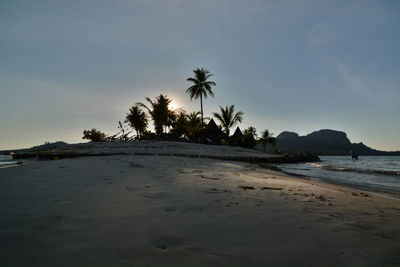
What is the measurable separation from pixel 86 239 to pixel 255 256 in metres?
1.22

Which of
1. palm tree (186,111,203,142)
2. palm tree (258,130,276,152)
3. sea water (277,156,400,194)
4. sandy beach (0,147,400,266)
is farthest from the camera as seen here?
palm tree (258,130,276,152)

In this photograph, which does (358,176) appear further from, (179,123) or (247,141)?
(179,123)

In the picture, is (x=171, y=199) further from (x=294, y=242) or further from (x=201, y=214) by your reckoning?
(x=294, y=242)

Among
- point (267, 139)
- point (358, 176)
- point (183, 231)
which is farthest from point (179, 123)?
point (183, 231)

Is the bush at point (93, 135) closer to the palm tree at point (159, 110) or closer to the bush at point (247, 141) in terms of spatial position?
the palm tree at point (159, 110)

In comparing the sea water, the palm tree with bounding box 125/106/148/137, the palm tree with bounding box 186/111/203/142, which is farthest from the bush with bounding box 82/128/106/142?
the sea water

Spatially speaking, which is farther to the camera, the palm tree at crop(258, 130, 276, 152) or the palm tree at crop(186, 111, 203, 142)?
the palm tree at crop(258, 130, 276, 152)

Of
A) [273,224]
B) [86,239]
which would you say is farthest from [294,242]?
[86,239]

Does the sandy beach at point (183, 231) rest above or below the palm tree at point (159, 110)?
below

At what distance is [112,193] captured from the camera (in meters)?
3.05

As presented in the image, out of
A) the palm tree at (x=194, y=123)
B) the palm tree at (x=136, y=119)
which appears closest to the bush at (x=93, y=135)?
the palm tree at (x=136, y=119)

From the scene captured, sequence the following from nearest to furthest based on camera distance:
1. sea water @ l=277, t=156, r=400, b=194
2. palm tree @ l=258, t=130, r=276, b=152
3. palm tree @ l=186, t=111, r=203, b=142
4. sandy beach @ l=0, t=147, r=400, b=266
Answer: sandy beach @ l=0, t=147, r=400, b=266 → sea water @ l=277, t=156, r=400, b=194 → palm tree @ l=186, t=111, r=203, b=142 → palm tree @ l=258, t=130, r=276, b=152

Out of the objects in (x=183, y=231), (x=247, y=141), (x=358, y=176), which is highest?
(x=247, y=141)

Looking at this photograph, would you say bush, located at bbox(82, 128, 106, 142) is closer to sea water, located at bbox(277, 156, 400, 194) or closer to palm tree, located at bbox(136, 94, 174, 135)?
palm tree, located at bbox(136, 94, 174, 135)
